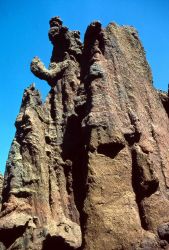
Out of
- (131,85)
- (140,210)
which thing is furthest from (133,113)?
(140,210)

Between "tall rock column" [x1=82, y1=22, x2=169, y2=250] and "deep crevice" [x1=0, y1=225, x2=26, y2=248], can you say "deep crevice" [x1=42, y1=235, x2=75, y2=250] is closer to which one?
"tall rock column" [x1=82, y1=22, x2=169, y2=250]

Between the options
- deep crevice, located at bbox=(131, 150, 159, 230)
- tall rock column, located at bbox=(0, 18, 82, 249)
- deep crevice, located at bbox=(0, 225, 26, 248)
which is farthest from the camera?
deep crevice, located at bbox=(131, 150, 159, 230)

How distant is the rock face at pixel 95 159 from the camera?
14875 millimetres

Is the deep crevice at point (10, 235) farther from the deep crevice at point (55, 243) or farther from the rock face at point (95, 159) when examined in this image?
the deep crevice at point (55, 243)

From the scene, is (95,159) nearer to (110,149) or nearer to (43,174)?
(110,149)

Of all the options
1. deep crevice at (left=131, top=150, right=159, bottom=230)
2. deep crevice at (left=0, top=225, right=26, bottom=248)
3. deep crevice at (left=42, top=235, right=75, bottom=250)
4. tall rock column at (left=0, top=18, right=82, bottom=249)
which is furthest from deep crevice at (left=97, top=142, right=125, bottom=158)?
deep crevice at (left=0, top=225, right=26, bottom=248)

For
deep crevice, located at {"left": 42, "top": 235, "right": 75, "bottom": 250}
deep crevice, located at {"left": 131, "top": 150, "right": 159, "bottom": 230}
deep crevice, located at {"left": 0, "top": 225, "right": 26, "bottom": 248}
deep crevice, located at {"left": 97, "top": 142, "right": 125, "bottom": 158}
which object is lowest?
deep crevice, located at {"left": 42, "top": 235, "right": 75, "bottom": 250}

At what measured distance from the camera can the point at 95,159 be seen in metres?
16.3

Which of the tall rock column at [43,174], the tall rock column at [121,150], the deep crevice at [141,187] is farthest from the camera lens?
the deep crevice at [141,187]

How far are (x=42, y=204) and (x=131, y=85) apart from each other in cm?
907

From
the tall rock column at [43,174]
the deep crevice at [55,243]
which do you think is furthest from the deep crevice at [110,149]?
the deep crevice at [55,243]

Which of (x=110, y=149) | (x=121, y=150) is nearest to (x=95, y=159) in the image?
(x=110, y=149)

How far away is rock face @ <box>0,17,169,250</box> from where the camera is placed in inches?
586

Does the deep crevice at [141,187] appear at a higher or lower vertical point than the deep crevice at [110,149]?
lower
